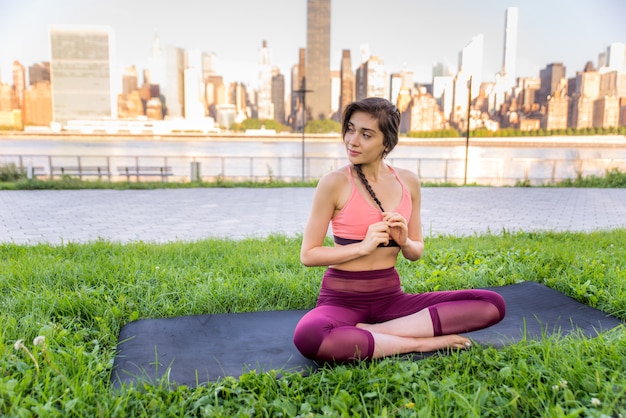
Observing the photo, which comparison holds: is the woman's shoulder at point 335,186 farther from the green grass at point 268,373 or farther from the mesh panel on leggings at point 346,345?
the green grass at point 268,373

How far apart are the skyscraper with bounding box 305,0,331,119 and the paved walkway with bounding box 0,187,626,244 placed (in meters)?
18.9

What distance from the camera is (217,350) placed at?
2.41 metres

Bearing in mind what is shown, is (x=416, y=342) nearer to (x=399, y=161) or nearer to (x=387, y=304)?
(x=387, y=304)

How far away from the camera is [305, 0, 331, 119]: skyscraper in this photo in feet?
106

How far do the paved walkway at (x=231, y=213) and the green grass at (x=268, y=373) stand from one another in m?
1.54

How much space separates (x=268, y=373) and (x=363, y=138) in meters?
1.06

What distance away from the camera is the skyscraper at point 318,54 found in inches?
1267

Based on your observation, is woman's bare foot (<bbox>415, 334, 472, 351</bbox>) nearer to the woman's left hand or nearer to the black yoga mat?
the black yoga mat

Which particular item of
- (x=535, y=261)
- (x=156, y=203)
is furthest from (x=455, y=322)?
(x=156, y=203)

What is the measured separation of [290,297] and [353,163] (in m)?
1.21

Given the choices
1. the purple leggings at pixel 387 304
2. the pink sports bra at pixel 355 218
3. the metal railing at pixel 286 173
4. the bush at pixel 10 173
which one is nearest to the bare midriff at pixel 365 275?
the purple leggings at pixel 387 304

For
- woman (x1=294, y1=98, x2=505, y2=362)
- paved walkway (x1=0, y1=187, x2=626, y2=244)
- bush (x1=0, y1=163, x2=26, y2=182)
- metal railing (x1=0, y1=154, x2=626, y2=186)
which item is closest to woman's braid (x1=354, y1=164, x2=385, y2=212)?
woman (x1=294, y1=98, x2=505, y2=362)

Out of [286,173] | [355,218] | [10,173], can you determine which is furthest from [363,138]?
[286,173]

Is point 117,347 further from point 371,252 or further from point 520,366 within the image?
point 520,366
